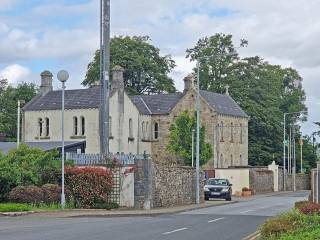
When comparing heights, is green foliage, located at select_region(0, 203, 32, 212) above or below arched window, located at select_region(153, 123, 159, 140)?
below

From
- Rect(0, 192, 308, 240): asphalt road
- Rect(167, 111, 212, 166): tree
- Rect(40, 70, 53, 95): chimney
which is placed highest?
Rect(40, 70, 53, 95): chimney

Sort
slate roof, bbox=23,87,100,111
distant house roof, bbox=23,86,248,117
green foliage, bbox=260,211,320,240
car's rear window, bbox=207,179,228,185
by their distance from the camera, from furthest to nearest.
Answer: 1. distant house roof, bbox=23,86,248,117
2. slate roof, bbox=23,87,100,111
3. car's rear window, bbox=207,179,228,185
4. green foliage, bbox=260,211,320,240

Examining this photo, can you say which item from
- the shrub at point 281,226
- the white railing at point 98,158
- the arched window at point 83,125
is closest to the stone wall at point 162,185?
the white railing at point 98,158

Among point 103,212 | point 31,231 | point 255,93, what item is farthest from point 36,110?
point 31,231

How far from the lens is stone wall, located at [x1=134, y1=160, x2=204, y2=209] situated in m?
37.8

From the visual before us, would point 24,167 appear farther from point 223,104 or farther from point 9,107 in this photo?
point 9,107

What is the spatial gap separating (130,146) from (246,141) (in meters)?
21.5

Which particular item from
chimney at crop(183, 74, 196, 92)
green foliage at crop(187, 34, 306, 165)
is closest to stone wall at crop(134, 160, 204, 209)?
chimney at crop(183, 74, 196, 92)

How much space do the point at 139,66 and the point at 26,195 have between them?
5942 cm

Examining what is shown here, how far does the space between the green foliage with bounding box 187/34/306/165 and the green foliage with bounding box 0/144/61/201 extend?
2276 inches

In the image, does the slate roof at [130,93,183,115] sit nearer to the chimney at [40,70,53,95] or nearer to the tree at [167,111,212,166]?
the chimney at [40,70,53,95]

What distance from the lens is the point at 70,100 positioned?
74.1 m

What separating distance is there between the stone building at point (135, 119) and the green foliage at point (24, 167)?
3229 centimetres

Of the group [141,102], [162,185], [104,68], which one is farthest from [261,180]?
[104,68]
